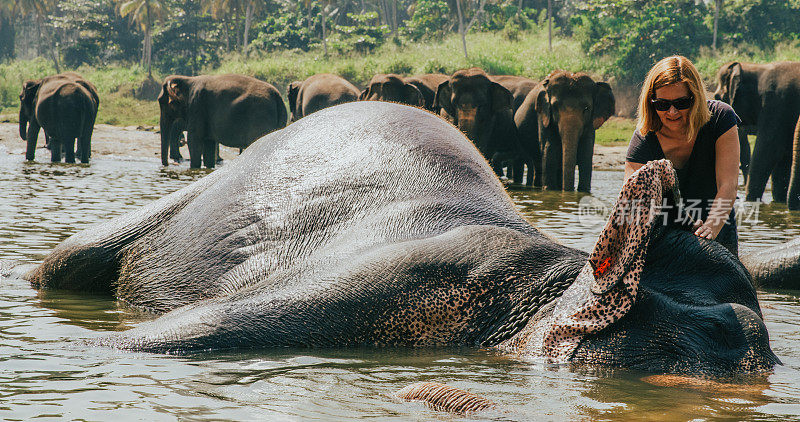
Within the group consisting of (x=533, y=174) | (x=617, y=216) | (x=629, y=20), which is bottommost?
(x=533, y=174)

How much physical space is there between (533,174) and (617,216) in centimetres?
1499

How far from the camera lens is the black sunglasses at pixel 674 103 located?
3.86 metres

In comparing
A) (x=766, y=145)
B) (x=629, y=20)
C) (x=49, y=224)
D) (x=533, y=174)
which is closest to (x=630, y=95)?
(x=629, y=20)

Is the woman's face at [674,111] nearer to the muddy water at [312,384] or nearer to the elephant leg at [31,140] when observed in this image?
the muddy water at [312,384]

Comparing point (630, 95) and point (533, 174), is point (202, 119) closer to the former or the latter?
point (533, 174)

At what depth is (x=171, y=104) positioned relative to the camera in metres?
21.1

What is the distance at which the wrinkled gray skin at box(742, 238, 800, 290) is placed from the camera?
20.0ft

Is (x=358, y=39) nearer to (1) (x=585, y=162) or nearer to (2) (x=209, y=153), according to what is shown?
(2) (x=209, y=153)

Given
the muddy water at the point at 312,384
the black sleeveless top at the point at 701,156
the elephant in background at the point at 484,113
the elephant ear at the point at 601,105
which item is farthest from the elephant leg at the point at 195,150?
the black sleeveless top at the point at 701,156

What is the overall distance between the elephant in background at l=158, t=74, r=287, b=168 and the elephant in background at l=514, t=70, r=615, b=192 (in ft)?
21.4

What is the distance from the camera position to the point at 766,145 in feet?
45.2

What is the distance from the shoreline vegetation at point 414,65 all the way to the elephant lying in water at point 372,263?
84.1 feet

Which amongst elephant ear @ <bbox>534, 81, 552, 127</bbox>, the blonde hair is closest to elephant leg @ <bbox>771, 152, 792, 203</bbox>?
elephant ear @ <bbox>534, 81, 552, 127</bbox>

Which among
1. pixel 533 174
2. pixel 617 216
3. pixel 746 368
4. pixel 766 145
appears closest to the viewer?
pixel 617 216
